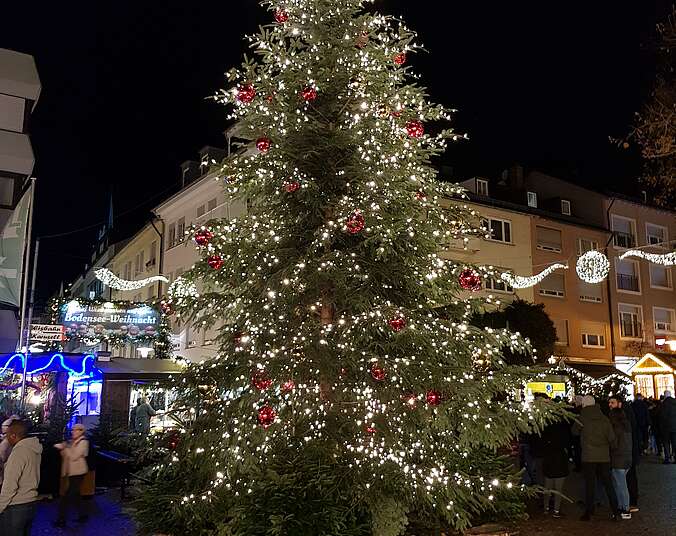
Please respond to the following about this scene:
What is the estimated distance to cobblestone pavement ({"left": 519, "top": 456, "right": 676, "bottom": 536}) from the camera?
31.1ft

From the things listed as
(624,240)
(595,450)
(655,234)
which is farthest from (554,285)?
(595,450)

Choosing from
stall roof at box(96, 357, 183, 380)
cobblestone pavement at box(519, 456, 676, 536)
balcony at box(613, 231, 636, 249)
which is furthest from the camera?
balcony at box(613, 231, 636, 249)

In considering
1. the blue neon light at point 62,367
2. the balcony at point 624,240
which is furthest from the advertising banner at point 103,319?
the balcony at point 624,240

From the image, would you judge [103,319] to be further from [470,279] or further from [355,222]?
[470,279]

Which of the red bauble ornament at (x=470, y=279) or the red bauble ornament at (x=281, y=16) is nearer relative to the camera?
the red bauble ornament at (x=470, y=279)

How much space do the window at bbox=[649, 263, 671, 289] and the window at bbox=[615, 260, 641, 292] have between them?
1.23m

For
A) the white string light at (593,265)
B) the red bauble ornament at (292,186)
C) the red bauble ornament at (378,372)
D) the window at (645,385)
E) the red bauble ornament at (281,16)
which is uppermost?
the red bauble ornament at (281,16)

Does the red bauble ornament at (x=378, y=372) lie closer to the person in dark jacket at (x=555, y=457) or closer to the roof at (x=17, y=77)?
the person in dark jacket at (x=555, y=457)

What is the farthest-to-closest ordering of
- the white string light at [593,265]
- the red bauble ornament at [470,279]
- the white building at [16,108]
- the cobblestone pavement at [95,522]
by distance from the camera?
the white string light at [593,265] < the white building at [16,108] < the cobblestone pavement at [95,522] < the red bauble ornament at [470,279]

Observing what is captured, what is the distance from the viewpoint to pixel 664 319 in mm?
38188

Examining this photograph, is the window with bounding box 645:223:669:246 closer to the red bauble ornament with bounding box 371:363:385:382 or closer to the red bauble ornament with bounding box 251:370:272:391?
the red bauble ornament with bounding box 371:363:385:382

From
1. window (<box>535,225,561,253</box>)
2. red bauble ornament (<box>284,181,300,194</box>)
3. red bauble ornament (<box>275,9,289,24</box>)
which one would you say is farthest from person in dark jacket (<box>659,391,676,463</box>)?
window (<box>535,225,561,253</box>)

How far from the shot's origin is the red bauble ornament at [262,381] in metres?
8.45

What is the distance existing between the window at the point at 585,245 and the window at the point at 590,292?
63.7 inches
